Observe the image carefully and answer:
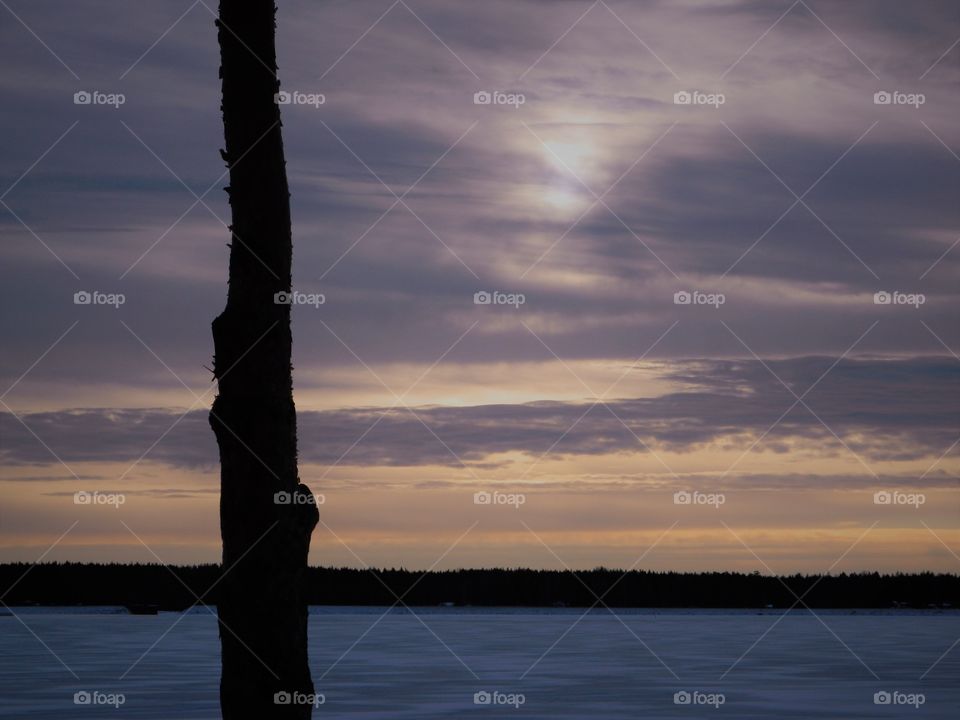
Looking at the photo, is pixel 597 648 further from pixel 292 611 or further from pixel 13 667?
pixel 292 611

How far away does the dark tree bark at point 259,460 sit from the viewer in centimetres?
907

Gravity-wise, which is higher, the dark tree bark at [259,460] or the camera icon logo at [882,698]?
the dark tree bark at [259,460]

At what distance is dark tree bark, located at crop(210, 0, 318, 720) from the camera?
907 cm

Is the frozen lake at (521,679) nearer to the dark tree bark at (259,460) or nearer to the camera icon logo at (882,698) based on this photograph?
the camera icon logo at (882,698)

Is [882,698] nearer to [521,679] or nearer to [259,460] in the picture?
[521,679]

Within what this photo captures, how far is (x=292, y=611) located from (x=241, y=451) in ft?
3.94

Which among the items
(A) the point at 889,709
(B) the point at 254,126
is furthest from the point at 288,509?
(A) the point at 889,709

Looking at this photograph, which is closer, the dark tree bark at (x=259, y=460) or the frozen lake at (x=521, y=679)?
the dark tree bark at (x=259, y=460)

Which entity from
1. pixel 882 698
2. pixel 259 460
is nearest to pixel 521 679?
pixel 882 698

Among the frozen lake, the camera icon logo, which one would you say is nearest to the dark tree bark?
the frozen lake

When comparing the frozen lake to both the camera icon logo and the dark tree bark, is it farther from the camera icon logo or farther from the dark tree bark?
the dark tree bark

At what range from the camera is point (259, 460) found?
9.11 meters

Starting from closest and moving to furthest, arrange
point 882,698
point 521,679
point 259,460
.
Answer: point 259,460 → point 882,698 → point 521,679

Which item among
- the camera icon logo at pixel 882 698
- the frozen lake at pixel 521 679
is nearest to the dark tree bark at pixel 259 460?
the frozen lake at pixel 521 679
